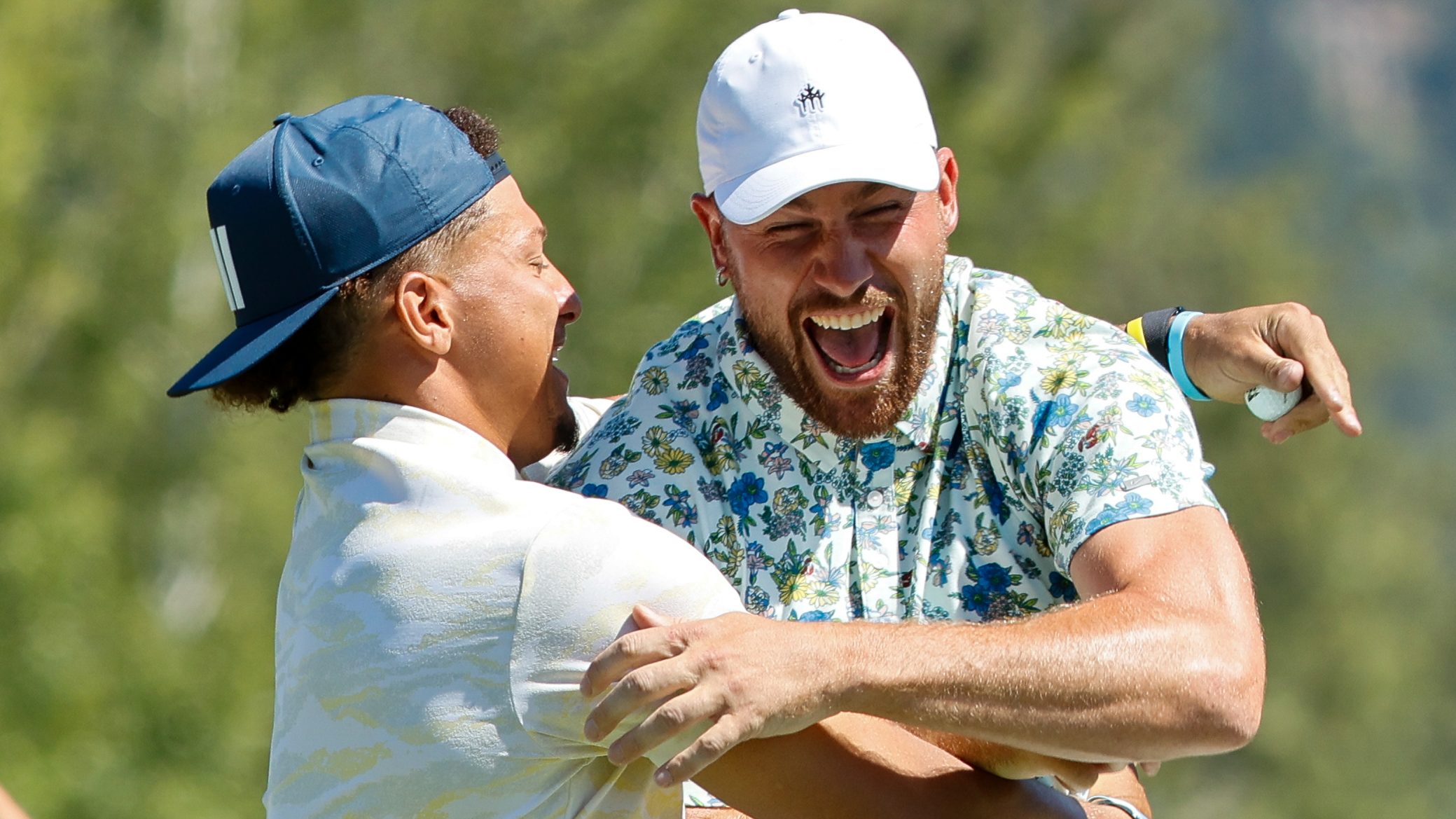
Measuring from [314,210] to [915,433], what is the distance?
119 centimetres

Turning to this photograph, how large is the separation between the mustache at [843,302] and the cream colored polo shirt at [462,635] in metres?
0.94

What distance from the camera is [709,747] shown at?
2.66m

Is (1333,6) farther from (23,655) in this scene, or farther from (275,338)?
(275,338)

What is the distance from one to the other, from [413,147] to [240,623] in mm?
11984

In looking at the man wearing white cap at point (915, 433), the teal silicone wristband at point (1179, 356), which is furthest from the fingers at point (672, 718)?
the teal silicone wristband at point (1179, 356)

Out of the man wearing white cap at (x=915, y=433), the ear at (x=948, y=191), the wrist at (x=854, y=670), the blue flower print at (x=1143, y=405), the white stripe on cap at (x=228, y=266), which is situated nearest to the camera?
the wrist at (x=854, y=670)

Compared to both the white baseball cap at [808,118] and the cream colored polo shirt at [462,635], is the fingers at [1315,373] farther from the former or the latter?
the cream colored polo shirt at [462,635]

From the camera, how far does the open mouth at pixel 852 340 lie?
147 inches

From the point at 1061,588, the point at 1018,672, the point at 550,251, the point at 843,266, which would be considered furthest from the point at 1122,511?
the point at 550,251

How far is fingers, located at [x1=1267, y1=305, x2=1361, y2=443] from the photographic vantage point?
3.63 meters

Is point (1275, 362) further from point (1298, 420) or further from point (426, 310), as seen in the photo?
point (426, 310)

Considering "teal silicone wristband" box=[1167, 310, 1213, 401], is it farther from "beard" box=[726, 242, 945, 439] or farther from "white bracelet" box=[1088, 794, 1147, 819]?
"white bracelet" box=[1088, 794, 1147, 819]

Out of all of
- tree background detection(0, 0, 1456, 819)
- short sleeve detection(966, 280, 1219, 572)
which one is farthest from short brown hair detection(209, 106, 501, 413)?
tree background detection(0, 0, 1456, 819)

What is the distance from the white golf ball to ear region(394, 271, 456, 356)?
1.61m
